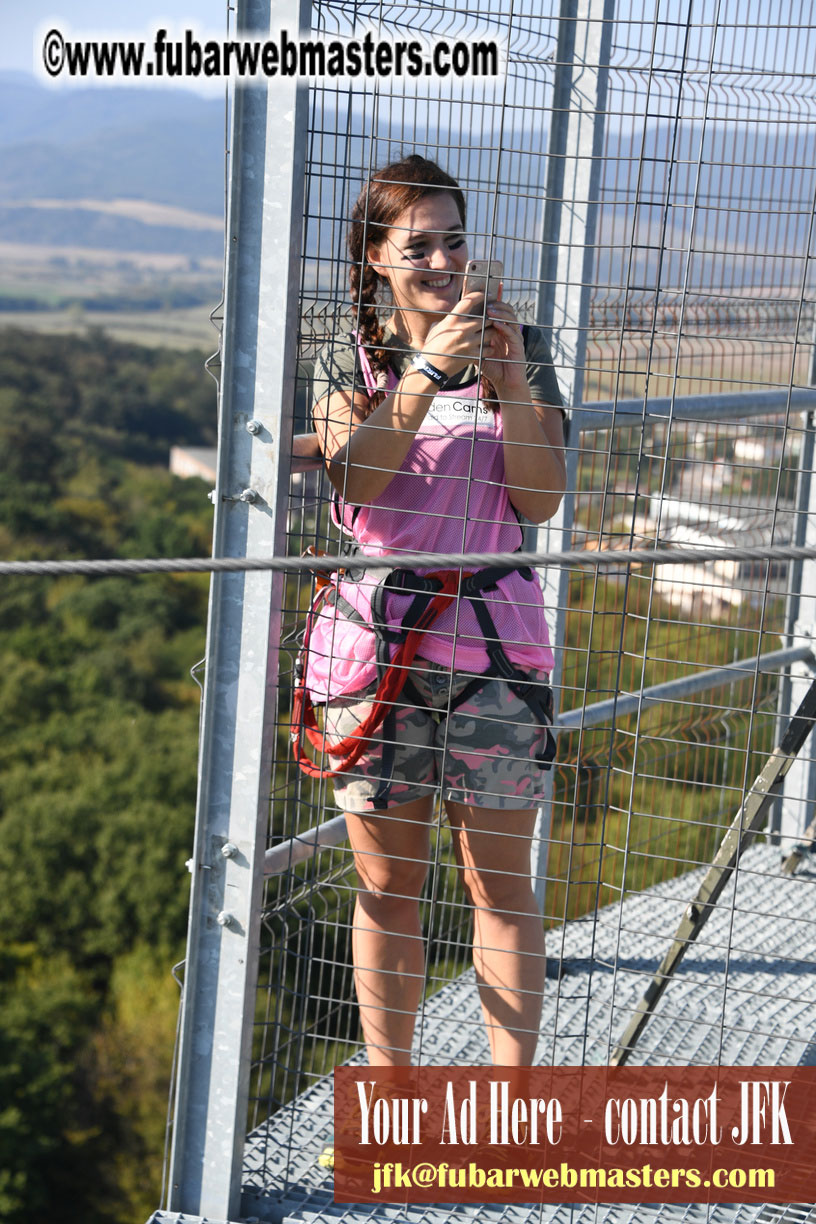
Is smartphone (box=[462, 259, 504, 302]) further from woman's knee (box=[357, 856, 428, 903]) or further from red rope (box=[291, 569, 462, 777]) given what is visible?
woman's knee (box=[357, 856, 428, 903])

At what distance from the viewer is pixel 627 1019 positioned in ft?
9.87

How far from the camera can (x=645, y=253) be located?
224 centimetres

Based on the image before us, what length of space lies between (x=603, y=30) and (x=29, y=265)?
83.7m

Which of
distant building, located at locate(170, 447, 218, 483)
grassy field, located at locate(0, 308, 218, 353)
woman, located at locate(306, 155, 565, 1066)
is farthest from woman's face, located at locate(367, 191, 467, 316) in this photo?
grassy field, located at locate(0, 308, 218, 353)

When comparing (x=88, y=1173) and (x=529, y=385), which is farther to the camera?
(x=88, y=1173)

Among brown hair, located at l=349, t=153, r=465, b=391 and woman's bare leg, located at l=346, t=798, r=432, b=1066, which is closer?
brown hair, located at l=349, t=153, r=465, b=391

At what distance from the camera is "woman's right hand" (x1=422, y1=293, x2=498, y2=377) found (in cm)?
203

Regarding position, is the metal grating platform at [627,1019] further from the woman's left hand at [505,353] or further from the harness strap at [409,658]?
the woman's left hand at [505,353]

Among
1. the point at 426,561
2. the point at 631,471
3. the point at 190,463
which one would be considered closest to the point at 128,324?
the point at 190,463

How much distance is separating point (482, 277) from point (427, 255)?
16 cm

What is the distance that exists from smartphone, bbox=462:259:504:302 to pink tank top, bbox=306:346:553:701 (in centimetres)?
19

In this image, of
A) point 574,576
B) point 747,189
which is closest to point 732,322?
point 747,189

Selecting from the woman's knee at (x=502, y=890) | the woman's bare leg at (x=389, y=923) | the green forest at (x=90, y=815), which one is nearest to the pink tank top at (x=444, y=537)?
the woman's bare leg at (x=389, y=923)

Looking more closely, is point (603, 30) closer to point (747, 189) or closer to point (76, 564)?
point (747, 189)
